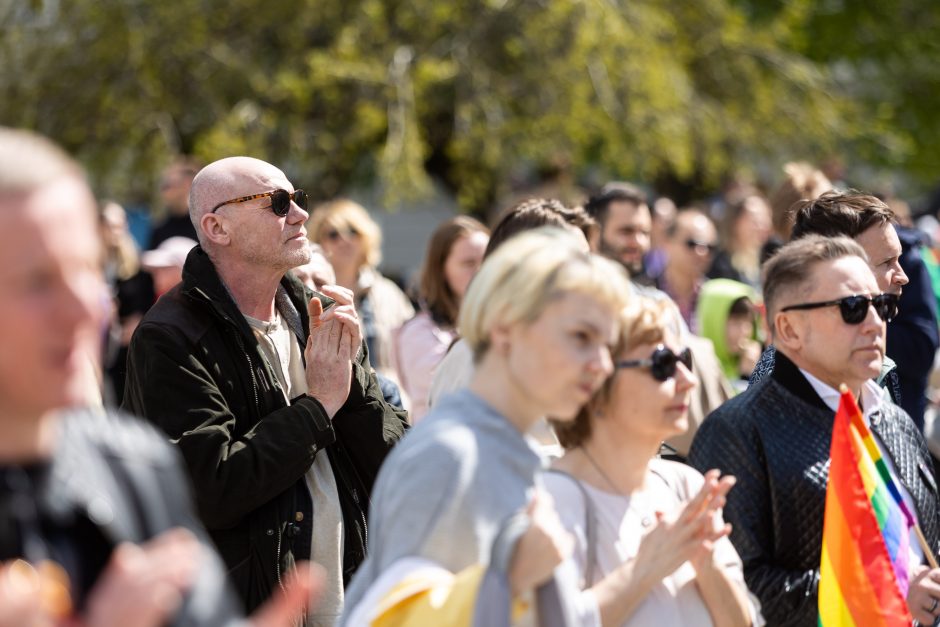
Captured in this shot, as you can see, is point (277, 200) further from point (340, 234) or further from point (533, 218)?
point (340, 234)

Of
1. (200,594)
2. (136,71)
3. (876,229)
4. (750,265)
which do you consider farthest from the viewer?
(136,71)

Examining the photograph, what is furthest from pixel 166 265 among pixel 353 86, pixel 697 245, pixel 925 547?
pixel 353 86

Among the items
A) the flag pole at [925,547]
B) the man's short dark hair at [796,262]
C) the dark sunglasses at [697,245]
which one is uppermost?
the man's short dark hair at [796,262]

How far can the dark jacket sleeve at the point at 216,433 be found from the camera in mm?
4121

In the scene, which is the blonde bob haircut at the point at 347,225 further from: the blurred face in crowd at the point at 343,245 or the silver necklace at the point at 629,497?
the silver necklace at the point at 629,497

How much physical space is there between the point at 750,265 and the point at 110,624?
8733mm

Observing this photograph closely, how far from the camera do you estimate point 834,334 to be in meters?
4.18

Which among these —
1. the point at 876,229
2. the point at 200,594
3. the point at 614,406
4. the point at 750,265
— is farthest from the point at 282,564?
the point at 750,265

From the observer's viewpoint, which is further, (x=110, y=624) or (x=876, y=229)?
(x=876, y=229)

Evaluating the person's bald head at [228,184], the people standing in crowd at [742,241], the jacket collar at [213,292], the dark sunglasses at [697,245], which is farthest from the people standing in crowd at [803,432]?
the people standing in crowd at [742,241]

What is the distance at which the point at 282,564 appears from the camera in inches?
167

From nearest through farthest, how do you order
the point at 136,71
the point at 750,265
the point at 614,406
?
the point at 614,406
the point at 750,265
the point at 136,71

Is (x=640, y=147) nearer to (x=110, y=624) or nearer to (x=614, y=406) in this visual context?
(x=614, y=406)

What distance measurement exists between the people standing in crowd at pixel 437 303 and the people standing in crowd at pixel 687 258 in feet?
7.81
